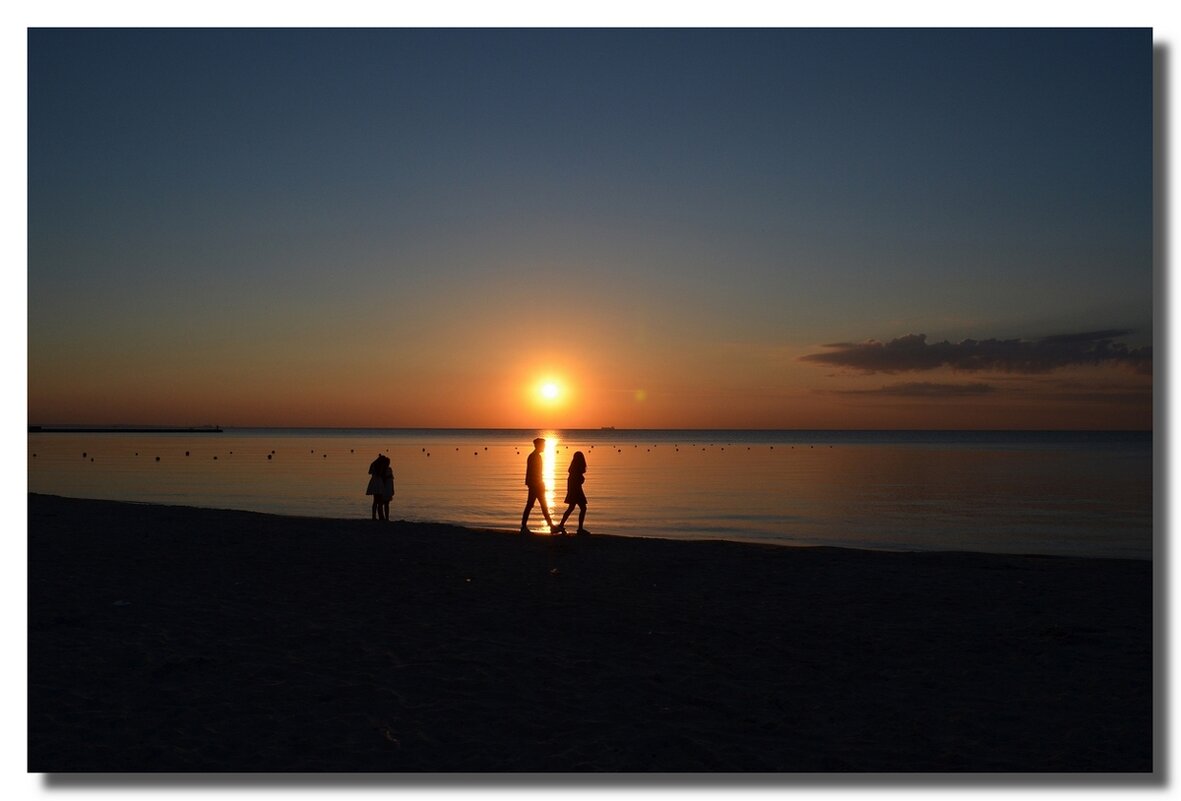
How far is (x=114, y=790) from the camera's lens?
660cm

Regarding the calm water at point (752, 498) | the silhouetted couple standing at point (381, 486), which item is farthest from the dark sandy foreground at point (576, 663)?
the calm water at point (752, 498)

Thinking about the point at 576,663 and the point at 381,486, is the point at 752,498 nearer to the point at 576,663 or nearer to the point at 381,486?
the point at 381,486

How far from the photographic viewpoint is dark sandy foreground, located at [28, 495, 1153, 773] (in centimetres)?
723

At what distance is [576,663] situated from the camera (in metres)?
9.82

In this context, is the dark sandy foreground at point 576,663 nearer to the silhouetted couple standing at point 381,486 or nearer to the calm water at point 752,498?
the silhouetted couple standing at point 381,486

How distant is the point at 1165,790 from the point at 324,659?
25.9ft

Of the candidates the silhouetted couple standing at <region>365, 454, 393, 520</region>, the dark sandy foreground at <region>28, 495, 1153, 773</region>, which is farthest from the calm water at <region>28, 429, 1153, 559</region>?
the dark sandy foreground at <region>28, 495, 1153, 773</region>

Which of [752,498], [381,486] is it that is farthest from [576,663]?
[752,498]

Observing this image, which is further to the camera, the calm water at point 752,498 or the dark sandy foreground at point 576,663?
the calm water at point 752,498

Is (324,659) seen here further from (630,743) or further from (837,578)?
(837,578)

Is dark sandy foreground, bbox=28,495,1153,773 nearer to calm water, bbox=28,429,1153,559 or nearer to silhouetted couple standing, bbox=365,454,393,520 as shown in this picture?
silhouetted couple standing, bbox=365,454,393,520

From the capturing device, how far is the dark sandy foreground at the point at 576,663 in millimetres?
7234
